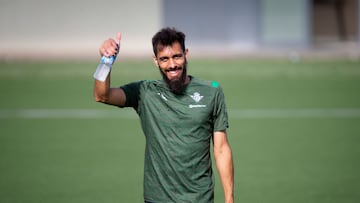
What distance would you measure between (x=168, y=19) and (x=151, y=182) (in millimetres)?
30186

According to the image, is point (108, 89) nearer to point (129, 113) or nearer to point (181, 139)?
point (181, 139)

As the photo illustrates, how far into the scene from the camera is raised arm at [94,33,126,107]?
537cm

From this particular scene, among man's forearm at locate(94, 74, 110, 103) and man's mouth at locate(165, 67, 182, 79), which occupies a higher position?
man's mouth at locate(165, 67, 182, 79)

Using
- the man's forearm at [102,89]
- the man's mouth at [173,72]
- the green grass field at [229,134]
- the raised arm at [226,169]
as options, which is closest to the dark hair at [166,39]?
the man's mouth at [173,72]

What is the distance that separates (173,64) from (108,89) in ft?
1.55

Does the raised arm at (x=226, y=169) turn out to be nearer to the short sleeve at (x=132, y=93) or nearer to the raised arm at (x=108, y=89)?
the short sleeve at (x=132, y=93)

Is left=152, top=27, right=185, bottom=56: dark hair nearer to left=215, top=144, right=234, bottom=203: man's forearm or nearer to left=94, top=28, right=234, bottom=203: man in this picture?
left=94, top=28, right=234, bottom=203: man

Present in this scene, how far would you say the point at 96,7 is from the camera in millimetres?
34844

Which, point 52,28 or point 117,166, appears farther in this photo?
point 52,28

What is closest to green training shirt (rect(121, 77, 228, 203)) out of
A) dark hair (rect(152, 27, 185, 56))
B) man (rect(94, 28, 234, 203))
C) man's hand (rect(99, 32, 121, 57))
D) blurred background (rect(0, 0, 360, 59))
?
man (rect(94, 28, 234, 203))

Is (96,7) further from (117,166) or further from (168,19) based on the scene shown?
(117,166)

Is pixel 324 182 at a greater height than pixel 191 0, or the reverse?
pixel 191 0

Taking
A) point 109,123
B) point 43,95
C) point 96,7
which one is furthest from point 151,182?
point 96,7

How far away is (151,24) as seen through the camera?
3488 centimetres
